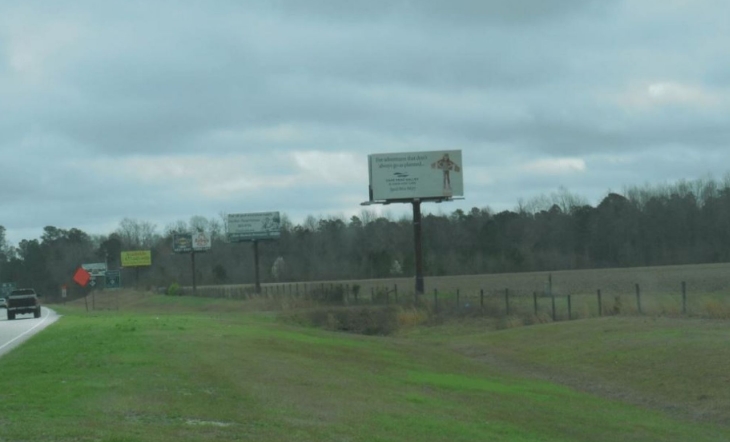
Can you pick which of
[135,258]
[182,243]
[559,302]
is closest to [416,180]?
[559,302]

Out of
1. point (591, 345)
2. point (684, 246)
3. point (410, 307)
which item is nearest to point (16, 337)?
point (591, 345)

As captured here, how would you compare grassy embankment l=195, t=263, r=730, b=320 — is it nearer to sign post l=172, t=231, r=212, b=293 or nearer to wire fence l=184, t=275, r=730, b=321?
wire fence l=184, t=275, r=730, b=321

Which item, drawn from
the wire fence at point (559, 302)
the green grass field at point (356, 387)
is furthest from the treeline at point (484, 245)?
the green grass field at point (356, 387)

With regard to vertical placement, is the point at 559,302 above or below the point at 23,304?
below

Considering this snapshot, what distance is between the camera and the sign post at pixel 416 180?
66188mm

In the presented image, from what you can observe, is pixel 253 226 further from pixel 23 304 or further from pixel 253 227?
pixel 23 304

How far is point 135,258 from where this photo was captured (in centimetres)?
13900

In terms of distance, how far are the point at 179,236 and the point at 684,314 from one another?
285 feet

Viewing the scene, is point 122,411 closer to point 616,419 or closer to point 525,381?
point 616,419

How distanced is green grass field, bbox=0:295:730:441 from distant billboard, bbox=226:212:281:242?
2400 inches

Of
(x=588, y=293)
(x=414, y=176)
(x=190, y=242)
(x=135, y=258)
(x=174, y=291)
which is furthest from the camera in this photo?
(x=135, y=258)

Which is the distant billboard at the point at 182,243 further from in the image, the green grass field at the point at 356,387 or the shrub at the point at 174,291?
the green grass field at the point at 356,387

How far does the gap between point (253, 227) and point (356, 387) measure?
7601 centimetres

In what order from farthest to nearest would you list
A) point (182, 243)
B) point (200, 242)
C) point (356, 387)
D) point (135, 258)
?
point (135, 258), point (182, 243), point (200, 242), point (356, 387)
